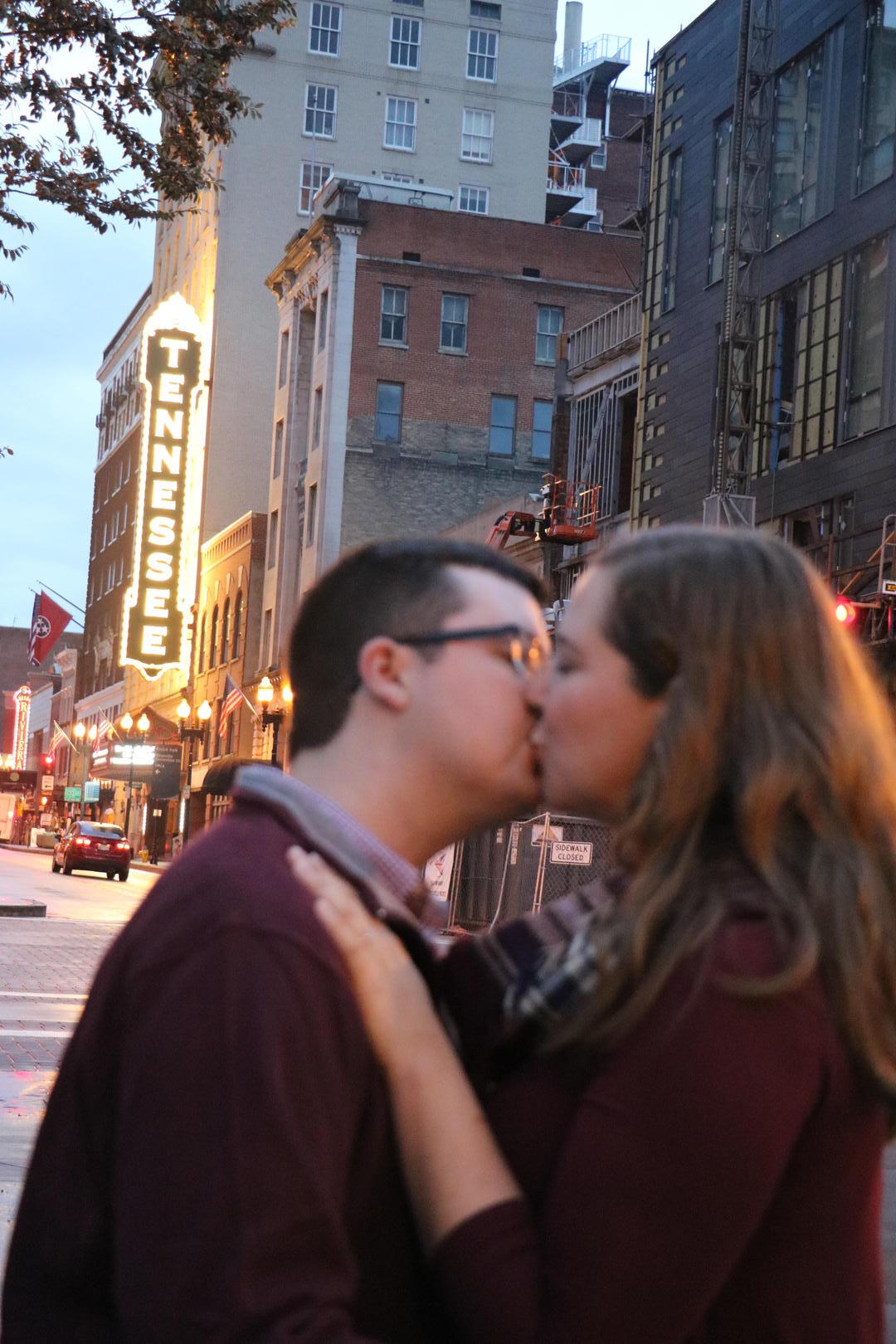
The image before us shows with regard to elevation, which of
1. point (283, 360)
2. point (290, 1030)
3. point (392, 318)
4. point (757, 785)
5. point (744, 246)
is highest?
point (392, 318)

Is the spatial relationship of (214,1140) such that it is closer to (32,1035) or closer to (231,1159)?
(231,1159)

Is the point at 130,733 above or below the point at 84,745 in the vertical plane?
above

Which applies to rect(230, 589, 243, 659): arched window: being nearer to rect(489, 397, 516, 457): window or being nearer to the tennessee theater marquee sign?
the tennessee theater marquee sign

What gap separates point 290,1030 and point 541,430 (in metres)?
55.3

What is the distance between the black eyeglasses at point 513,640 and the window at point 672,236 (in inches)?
1242

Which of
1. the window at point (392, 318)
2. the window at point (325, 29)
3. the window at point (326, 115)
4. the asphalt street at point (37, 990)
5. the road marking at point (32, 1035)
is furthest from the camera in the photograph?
the window at point (326, 115)

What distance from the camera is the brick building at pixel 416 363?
54.1m

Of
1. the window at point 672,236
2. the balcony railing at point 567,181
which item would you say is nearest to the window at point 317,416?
the window at point 672,236

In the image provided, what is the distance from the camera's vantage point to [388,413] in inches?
2154

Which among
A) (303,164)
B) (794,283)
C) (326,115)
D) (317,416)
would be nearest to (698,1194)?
(794,283)

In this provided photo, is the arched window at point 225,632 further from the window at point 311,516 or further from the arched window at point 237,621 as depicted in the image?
the window at point 311,516

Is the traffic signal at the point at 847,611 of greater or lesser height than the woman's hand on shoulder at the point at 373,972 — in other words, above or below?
above

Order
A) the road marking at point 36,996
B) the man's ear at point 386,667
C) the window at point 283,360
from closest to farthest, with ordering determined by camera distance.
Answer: the man's ear at point 386,667 → the road marking at point 36,996 → the window at point 283,360

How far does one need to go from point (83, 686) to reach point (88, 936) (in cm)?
7579
